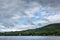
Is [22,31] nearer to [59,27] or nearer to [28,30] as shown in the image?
[28,30]

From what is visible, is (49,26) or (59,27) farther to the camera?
(49,26)

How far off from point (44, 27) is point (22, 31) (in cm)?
2401

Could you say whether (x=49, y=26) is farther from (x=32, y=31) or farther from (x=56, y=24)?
(x=32, y=31)

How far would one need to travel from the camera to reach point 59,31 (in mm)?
139625

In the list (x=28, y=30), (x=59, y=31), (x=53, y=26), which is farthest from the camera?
(x=53, y=26)

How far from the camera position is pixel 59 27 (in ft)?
511

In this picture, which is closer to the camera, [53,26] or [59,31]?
[59,31]

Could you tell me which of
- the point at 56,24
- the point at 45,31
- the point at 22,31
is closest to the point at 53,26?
the point at 56,24

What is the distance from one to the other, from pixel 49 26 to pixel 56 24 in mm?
11819

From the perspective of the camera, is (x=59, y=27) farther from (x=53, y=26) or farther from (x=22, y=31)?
(x=22, y=31)

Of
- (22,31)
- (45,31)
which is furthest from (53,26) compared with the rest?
(22,31)

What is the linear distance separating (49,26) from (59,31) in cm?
2821

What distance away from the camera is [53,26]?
161 m

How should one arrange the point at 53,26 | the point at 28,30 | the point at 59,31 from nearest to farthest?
the point at 59,31 < the point at 28,30 < the point at 53,26
